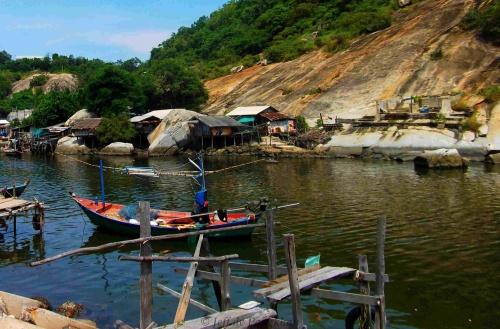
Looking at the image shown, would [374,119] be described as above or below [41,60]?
below

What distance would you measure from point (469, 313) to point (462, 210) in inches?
581

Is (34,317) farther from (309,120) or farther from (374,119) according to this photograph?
(309,120)

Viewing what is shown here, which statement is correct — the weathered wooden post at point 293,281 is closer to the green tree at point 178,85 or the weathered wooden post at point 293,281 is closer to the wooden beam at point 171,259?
the wooden beam at point 171,259

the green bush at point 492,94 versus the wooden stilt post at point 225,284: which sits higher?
the green bush at point 492,94

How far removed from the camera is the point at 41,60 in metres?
142

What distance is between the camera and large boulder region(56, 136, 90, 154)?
7306 centimetres

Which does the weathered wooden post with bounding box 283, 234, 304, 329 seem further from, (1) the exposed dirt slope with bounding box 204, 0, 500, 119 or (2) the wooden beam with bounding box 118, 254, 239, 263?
(1) the exposed dirt slope with bounding box 204, 0, 500, 119

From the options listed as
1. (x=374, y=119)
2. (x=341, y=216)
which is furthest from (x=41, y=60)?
(x=341, y=216)

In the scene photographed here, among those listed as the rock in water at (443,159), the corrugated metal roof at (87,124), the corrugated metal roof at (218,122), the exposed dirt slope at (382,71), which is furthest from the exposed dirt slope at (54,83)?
the rock in water at (443,159)

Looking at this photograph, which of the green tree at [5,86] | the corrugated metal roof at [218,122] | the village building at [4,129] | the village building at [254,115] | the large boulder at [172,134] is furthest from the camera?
the green tree at [5,86]

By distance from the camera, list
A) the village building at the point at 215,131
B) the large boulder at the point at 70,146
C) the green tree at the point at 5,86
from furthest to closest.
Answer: the green tree at the point at 5,86 → the large boulder at the point at 70,146 → the village building at the point at 215,131

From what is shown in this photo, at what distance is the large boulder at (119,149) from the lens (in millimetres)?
68938

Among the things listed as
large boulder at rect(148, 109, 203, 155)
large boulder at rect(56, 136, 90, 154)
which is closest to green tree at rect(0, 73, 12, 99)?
large boulder at rect(56, 136, 90, 154)

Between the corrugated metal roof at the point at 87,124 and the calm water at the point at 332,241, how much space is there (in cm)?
2739
